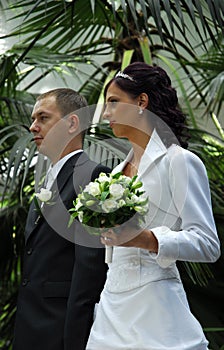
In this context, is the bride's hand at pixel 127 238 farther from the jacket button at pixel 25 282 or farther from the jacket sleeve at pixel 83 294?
the jacket button at pixel 25 282

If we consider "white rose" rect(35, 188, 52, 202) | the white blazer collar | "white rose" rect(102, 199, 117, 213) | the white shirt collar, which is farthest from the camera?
the white shirt collar

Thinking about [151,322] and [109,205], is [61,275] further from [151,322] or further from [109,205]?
[109,205]

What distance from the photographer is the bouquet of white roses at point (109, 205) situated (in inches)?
66.1

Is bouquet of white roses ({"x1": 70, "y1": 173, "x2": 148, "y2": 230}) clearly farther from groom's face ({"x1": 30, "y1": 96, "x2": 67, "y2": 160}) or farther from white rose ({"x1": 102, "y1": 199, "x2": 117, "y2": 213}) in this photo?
groom's face ({"x1": 30, "y1": 96, "x2": 67, "y2": 160})

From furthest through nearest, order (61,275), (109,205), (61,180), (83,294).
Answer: (61,180) → (61,275) → (83,294) → (109,205)

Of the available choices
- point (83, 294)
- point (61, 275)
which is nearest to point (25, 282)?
point (61, 275)

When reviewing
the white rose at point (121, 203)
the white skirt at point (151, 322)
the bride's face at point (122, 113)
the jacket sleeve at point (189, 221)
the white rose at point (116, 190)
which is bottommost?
the white skirt at point (151, 322)

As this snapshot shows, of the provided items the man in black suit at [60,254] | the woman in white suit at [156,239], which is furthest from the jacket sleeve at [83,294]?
the woman in white suit at [156,239]

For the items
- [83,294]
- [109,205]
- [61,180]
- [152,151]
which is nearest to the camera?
[109,205]

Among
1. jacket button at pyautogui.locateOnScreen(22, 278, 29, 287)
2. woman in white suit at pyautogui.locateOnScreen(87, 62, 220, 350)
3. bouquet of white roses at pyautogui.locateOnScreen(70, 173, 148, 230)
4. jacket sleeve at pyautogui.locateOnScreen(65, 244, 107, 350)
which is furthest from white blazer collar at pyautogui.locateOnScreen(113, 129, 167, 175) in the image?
jacket button at pyautogui.locateOnScreen(22, 278, 29, 287)

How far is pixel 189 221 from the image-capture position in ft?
5.97

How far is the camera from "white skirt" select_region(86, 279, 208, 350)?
1809 mm

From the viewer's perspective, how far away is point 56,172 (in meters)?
2.45

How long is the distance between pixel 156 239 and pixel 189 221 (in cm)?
11
